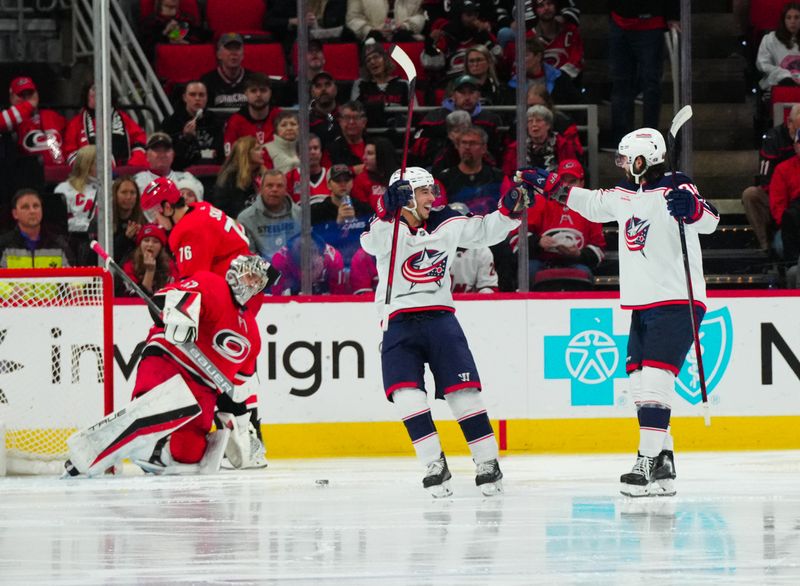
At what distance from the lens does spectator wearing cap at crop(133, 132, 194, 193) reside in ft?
27.1

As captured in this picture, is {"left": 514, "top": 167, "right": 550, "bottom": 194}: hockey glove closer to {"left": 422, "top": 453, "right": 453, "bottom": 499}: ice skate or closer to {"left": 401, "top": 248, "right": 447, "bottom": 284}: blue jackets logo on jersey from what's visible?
{"left": 401, "top": 248, "right": 447, "bottom": 284}: blue jackets logo on jersey

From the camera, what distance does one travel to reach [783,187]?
8.17m

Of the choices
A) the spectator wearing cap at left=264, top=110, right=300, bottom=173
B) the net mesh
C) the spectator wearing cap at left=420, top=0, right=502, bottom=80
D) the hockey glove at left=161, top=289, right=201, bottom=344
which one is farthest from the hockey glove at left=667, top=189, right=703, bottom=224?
the spectator wearing cap at left=420, top=0, right=502, bottom=80

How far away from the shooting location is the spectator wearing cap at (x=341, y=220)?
7969mm

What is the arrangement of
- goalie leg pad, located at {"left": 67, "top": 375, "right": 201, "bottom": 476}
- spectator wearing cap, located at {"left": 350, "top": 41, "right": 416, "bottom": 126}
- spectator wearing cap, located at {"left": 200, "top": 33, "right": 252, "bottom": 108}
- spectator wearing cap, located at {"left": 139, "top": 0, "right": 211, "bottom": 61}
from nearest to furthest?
goalie leg pad, located at {"left": 67, "top": 375, "right": 201, "bottom": 476}
spectator wearing cap, located at {"left": 350, "top": 41, "right": 416, "bottom": 126}
spectator wearing cap, located at {"left": 200, "top": 33, "right": 252, "bottom": 108}
spectator wearing cap, located at {"left": 139, "top": 0, "right": 211, "bottom": 61}

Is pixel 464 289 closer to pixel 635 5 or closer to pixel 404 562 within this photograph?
pixel 635 5

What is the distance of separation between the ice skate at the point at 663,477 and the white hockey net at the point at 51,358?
247 cm

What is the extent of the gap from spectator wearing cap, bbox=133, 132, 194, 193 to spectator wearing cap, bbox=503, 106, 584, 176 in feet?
5.43

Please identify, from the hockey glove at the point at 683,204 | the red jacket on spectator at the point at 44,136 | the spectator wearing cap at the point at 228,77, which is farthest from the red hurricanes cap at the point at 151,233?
the hockey glove at the point at 683,204

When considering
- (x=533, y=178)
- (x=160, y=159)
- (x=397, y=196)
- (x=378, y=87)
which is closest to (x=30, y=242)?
(x=160, y=159)

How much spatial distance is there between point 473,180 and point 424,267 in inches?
77.0

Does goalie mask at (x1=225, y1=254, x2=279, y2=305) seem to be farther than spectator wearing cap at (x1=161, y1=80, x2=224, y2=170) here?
No

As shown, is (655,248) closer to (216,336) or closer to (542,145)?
(216,336)

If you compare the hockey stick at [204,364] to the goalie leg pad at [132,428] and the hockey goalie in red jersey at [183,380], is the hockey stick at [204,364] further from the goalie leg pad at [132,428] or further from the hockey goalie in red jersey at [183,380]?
the goalie leg pad at [132,428]
